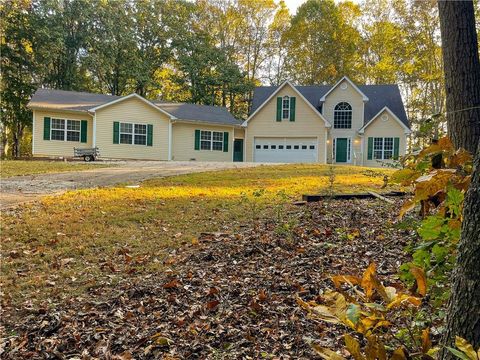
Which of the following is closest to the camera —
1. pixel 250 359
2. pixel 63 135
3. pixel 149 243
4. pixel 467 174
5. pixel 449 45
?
pixel 467 174

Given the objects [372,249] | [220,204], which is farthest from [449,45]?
[220,204]

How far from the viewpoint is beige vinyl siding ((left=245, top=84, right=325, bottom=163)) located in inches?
998

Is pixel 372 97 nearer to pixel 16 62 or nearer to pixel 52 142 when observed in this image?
pixel 52 142

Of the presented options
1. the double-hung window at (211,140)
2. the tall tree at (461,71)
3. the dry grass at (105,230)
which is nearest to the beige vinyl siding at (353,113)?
the double-hung window at (211,140)

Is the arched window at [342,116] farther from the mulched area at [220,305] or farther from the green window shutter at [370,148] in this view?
the mulched area at [220,305]

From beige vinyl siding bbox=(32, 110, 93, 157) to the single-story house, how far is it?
0.07 metres

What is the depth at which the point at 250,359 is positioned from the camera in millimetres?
2430

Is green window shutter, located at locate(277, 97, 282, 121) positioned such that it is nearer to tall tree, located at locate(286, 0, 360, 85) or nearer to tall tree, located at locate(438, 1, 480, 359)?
tall tree, located at locate(286, 0, 360, 85)

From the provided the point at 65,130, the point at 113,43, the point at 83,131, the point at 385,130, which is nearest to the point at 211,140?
the point at 83,131

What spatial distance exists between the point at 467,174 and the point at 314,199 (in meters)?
5.14

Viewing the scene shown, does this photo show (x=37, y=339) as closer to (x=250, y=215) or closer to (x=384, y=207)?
(x=250, y=215)

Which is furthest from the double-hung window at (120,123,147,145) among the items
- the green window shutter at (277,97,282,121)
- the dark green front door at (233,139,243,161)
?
the green window shutter at (277,97,282,121)

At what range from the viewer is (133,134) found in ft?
76.5

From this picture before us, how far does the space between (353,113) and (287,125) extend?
441cm
